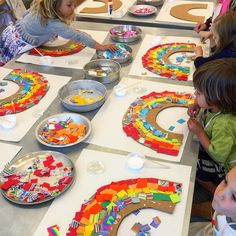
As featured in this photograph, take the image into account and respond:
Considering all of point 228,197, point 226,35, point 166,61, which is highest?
point 226,35

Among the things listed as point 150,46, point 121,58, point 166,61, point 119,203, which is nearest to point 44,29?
point 121,58

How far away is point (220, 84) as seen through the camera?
4.37 ft

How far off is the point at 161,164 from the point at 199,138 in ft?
0.73

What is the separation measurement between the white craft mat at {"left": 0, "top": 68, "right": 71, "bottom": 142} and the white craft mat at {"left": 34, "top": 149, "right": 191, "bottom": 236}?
1.07 feet

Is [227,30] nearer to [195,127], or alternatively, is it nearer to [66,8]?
[195,127]

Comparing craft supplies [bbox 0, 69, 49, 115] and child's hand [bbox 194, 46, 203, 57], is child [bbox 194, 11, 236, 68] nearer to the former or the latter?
child's hand [bbox 194, 46, 203, 57]

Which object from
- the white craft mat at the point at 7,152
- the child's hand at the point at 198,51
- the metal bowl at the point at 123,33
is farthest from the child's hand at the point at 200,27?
the white craft mat at the point at 7,152

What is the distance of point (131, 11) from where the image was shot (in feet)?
8.58

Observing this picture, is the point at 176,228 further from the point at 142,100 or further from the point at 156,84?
the point at 156,84

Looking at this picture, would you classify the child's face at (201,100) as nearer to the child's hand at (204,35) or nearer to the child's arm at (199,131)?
the child's arm at (199,131)

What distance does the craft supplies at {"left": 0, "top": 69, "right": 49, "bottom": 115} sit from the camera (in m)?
1.62

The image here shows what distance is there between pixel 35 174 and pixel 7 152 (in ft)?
0.67

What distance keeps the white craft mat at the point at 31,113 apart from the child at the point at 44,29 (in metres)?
0.34

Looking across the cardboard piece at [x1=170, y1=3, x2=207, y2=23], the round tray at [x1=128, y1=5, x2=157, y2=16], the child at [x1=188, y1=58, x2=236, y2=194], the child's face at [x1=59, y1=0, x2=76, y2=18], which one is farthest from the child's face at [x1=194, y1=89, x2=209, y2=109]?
the round tray at [x1=128, y1=5, x2=157, y2=16]
